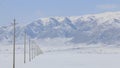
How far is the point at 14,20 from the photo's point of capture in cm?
4050
